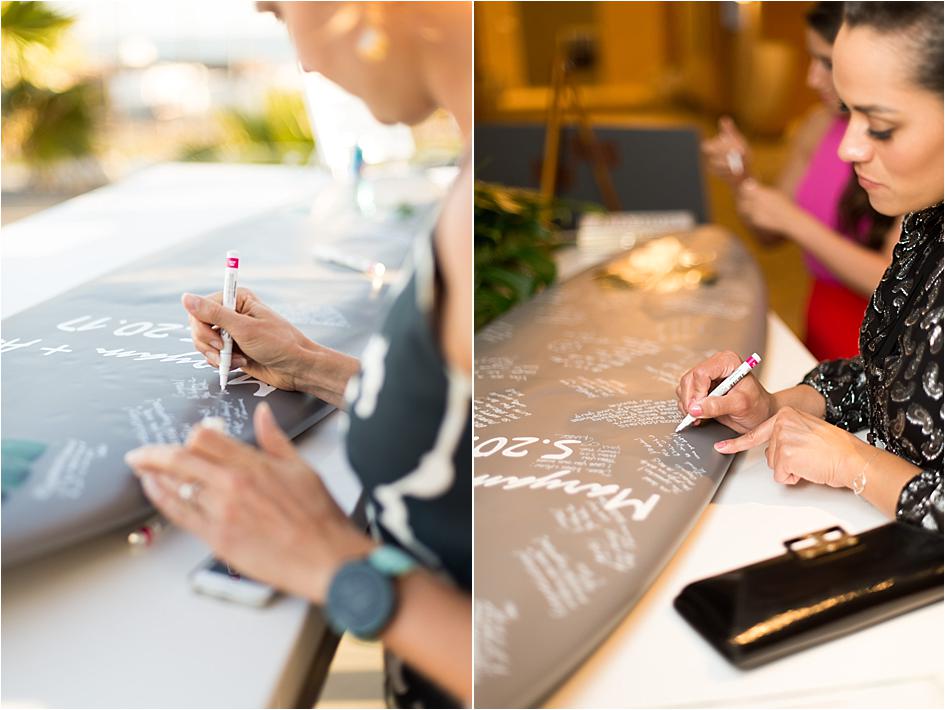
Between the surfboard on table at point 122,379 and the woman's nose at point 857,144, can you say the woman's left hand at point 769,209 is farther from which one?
the surfboard on table at point 122,379

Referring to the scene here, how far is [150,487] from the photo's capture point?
0.77 meters

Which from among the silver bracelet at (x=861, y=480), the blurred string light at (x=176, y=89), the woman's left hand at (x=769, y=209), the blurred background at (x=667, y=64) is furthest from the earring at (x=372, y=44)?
the blurred background at (x=667, y=64)

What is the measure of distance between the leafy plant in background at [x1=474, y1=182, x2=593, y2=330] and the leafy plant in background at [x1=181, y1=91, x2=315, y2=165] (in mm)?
666

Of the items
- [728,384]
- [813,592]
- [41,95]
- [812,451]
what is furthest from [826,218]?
[41,95]

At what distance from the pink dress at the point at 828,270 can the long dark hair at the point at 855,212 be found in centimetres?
2

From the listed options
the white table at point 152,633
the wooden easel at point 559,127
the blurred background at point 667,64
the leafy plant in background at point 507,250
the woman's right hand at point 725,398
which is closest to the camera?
the white table at point 152,633

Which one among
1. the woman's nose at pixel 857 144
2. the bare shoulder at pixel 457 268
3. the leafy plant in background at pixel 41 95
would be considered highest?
the leafy plant in background at pixel 41 95

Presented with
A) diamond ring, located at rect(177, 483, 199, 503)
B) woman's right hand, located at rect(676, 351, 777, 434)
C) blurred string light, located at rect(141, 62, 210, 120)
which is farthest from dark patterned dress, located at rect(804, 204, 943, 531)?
blurred string light, located at rect(141, 62, 210, 120)

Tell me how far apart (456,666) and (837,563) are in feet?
1.30

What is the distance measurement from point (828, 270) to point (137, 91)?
1668 millimetres

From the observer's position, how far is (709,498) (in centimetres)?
101

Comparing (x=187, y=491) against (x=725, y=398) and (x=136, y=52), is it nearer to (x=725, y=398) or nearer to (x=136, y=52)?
(x=136, y=52)

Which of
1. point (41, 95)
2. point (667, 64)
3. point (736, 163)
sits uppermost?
point (41, 95)

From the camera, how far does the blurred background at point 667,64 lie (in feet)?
24.3
